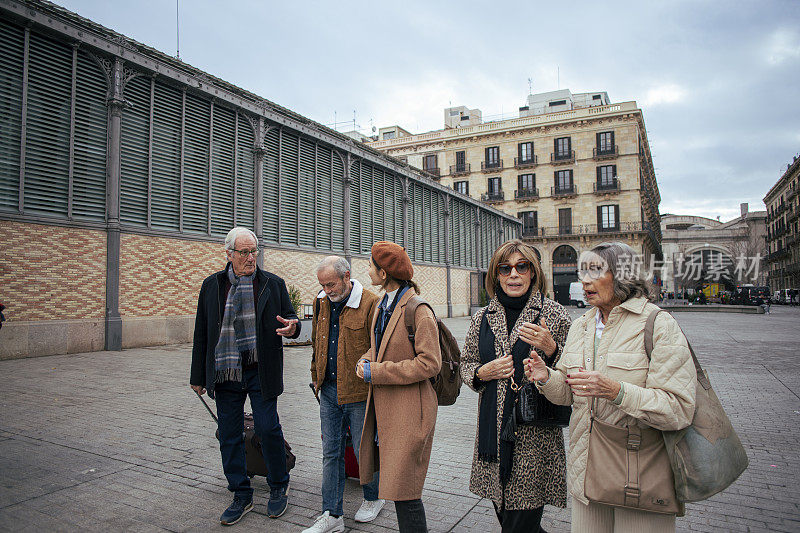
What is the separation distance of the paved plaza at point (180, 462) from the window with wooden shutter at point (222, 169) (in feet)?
22.4

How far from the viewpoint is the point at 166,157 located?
13.5 m

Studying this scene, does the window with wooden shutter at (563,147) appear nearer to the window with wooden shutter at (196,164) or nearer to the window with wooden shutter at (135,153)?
the window with wooden shutter at (196,164)

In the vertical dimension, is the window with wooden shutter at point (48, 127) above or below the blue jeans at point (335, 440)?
above

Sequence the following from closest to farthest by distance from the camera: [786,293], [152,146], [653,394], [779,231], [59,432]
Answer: [653,394]
[59,432]
[152,146]
[786,293]
[779,231]

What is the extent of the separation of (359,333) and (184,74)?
1287 centimetres

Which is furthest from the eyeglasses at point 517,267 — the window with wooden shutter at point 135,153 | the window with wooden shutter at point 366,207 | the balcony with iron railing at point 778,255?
the balcony with iron railing at point 778,255

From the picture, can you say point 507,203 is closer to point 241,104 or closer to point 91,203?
point 241,104

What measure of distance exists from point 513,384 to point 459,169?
170 feet

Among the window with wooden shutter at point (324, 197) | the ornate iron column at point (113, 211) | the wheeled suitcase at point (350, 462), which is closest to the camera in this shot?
the wheeled suitcase at point (350, 462)

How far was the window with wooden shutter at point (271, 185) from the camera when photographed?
1653 centimetres

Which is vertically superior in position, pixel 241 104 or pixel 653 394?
pixel 241 104

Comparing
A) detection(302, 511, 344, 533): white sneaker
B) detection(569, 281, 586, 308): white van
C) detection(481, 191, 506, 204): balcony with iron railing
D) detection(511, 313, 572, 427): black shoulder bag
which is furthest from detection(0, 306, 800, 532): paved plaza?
detection(481, 191, 506, 204): balcony with iron railing

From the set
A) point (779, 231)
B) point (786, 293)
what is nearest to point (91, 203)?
point (786, 293)

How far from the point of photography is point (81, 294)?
37.4 ft
